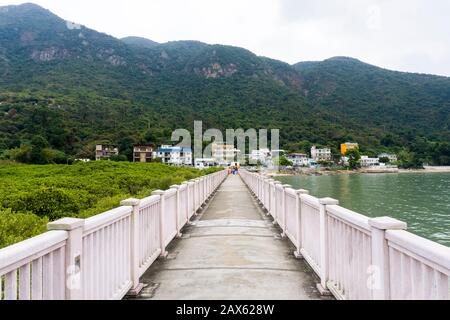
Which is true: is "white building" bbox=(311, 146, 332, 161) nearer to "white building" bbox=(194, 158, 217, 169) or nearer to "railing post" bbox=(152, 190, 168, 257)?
"white building" bbox=(194, 158, 217, 169)

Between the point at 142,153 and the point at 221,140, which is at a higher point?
the point at 221,140

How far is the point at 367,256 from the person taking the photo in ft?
10.7

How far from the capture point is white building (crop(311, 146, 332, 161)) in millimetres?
136250

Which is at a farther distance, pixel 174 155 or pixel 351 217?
pixel 174 155

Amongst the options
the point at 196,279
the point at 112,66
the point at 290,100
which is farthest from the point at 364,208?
the point at 112,66

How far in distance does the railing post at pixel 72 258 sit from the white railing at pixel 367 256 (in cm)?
244

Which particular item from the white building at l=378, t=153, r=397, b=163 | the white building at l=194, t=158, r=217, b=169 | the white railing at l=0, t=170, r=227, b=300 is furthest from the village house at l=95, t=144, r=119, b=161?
the white building at l=378, t=153, r=397, b=163

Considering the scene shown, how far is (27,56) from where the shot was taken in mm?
161875

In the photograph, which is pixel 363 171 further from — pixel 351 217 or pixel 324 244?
pixel 351 217

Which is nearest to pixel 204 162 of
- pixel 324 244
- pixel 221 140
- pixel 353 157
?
pixel 221 140

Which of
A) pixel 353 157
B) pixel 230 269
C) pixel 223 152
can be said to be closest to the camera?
pixel 230 269

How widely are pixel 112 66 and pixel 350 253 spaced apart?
18638 centimetres

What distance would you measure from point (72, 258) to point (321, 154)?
140 metres
